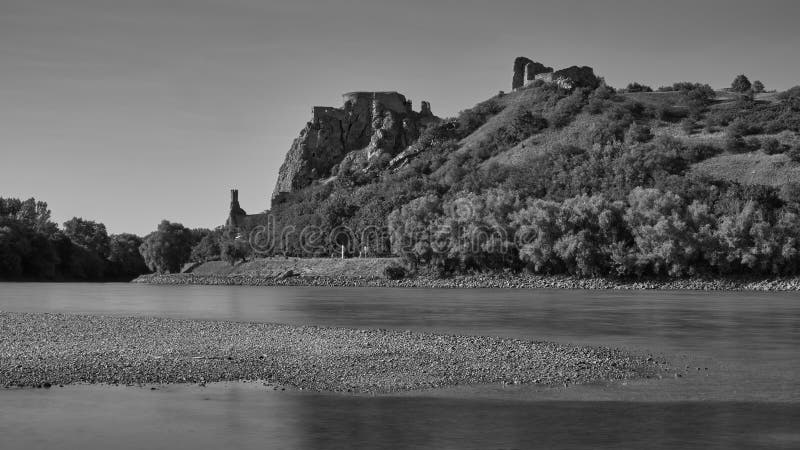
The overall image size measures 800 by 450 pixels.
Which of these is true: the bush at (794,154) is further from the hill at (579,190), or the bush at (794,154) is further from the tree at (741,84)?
the tree at (741,84)

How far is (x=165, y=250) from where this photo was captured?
168625mm

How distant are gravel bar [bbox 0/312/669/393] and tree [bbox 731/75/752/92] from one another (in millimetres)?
135776

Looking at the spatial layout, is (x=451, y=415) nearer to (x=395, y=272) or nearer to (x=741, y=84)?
(x=395, y=272)

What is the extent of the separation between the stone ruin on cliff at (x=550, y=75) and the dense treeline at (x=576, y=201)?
10.5 ft

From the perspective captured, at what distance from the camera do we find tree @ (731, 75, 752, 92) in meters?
161

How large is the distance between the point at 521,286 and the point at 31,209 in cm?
12819

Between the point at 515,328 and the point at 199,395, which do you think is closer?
the point at 199,395

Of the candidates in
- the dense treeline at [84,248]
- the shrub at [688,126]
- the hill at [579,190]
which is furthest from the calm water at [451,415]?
the dense treeline at [84,248]

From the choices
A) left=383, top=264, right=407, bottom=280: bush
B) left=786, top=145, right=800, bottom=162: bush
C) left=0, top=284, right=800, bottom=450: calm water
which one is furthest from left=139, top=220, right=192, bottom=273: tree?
left=0, top=284, right=800, bottom=450: calm water

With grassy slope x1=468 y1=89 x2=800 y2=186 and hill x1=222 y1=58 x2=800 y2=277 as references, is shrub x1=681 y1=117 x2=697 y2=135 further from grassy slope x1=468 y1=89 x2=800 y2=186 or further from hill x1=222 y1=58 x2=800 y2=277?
grassy slope x1=468 y1=89 x2=800 y2=186

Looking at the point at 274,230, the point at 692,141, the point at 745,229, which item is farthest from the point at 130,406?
the point at 274,230

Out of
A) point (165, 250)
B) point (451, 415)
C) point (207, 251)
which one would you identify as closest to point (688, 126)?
point (207, 251)

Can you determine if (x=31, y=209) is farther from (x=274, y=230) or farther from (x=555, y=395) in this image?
(x=555, y=395)

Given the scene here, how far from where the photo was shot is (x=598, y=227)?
333 ft
